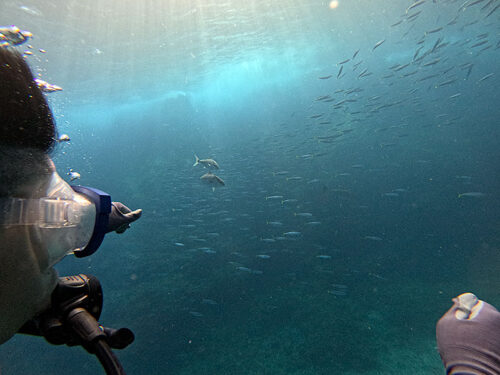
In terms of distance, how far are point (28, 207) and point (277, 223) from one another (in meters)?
7.75

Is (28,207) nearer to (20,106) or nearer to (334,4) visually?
(20,106)

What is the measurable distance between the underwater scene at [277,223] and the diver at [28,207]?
0.07 meters

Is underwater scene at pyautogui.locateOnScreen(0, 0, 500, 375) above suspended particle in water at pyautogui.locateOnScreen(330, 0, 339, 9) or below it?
below

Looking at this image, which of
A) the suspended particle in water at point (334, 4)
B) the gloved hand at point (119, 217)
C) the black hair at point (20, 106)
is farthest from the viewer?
the suspended particle in water at point (334, 4)

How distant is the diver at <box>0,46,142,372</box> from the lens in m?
0.59

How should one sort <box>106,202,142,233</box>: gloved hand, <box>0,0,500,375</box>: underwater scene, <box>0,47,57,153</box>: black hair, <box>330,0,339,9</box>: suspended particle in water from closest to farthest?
<box>0,47,57,153</box>: black hair, <box>106,202,142,233</box>: gloved hand, <box>0,0,500,375</box>: underwater scene, <box>330,0,339,9</box>: suspended particle in water

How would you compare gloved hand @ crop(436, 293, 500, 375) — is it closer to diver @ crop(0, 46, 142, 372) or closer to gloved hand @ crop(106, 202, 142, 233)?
diver @ crop(0, 46, 142, 372)

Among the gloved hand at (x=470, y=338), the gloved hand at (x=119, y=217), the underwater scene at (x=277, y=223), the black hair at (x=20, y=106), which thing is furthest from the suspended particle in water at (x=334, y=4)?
the black hair at (x=20, y=106)

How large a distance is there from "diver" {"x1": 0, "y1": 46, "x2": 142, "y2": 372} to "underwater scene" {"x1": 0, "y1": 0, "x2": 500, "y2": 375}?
0.07 meters

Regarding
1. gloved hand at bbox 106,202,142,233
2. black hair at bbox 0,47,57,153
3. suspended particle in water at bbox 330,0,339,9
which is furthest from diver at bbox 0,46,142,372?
suspended particle in water at bbox 330,0,339,9

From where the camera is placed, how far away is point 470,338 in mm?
1539

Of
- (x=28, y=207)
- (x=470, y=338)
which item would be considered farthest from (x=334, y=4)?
(x=28, y=207)

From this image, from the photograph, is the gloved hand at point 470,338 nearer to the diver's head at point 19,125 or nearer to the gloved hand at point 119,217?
the gloved hand at point 119,217

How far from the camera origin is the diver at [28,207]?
59cm
